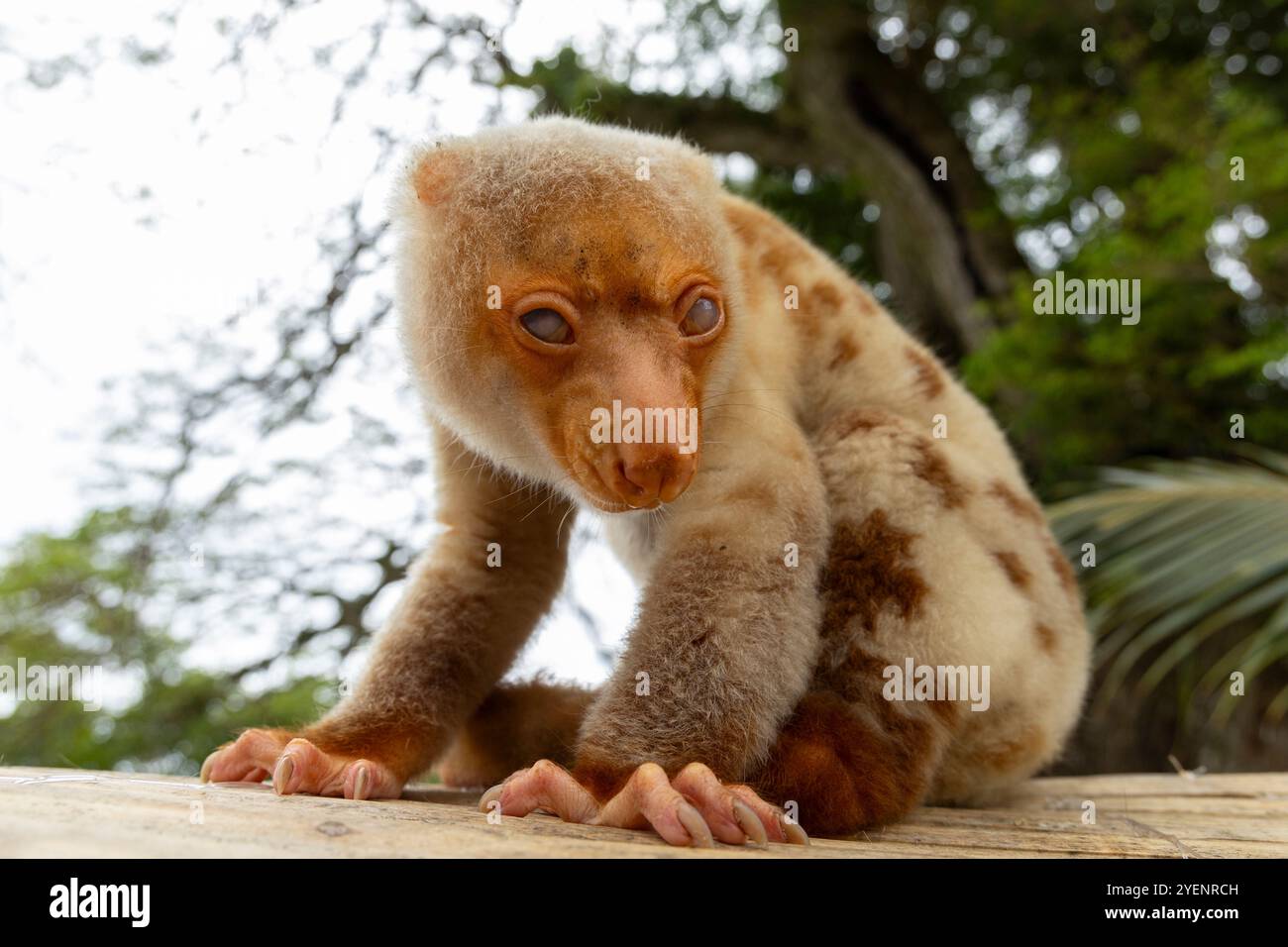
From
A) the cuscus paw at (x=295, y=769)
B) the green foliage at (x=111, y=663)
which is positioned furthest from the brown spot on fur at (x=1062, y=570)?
the green foliage at (x=111, y=663)

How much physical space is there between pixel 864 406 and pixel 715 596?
991 mm

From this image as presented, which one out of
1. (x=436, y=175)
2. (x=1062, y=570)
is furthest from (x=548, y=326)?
(x=1062, y=570)

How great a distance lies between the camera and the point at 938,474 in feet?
10.0

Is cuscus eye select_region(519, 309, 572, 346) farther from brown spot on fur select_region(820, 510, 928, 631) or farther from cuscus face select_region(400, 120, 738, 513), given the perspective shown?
brown spot on fur select_region(820, 510, 928, 631)

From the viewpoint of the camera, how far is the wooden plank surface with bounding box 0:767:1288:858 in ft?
5.97

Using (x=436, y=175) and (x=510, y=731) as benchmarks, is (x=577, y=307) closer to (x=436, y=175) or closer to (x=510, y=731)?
(x=436, y=175)

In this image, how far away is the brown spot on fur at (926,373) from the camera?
11.5 feet

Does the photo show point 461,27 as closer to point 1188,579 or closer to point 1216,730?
point 1188,579

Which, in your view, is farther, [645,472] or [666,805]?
[645,472]

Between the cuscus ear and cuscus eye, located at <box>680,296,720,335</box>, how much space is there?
0.74 m

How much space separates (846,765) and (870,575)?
1.70ft

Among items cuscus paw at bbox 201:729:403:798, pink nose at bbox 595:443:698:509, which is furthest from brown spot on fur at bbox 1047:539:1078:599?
cuscus paw at bbox 201:729:403:798

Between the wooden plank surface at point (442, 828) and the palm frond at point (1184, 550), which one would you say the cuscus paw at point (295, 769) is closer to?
the wooden plank surface at point (442, 828)
